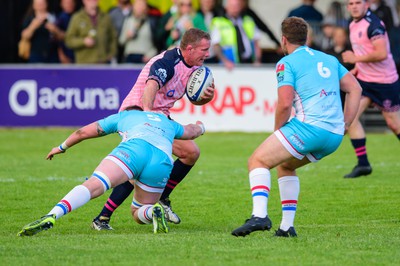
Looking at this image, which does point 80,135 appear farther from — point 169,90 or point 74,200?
point 169,90

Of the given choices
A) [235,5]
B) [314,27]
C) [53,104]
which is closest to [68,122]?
[53,104]

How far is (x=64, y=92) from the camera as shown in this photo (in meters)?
19.0

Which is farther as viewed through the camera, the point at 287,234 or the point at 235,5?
the point at 235,5

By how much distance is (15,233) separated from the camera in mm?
9086

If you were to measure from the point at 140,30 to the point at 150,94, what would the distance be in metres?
10.3

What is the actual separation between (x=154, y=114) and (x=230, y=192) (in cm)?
339

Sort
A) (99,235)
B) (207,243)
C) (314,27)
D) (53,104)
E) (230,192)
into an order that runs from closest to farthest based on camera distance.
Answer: (207,243) → (99,235) → (230,192) → (53,104) → (314,27)

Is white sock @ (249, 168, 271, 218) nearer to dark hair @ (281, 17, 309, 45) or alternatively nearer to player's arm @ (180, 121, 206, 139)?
player's arm @ (180, 121, 206, 139)

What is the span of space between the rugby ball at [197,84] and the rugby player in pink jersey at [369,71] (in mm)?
3933

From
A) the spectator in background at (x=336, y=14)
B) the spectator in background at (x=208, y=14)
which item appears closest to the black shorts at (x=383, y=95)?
the spectator in background at (x=208, y=14)

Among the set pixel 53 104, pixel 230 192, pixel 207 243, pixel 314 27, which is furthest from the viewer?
pixel 314 27

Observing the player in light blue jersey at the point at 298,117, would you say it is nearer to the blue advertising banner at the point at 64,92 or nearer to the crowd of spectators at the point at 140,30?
the crowd of spectators at the point at 140,30

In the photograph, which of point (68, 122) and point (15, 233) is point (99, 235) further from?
point (68, 122)

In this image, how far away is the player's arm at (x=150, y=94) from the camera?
9445mm
